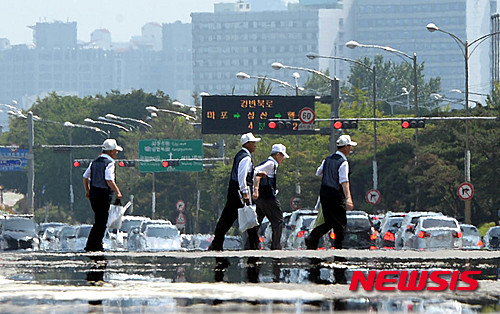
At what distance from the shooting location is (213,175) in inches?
3410

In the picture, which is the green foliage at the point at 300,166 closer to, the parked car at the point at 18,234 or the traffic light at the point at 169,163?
the traffic light at the point at 169,163

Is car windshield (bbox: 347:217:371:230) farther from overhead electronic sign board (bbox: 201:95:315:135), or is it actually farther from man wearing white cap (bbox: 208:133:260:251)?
overhead electronic sign board (bbox: 201:95:315:135)

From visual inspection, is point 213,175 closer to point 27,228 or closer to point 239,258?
point 27,228

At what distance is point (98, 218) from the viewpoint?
19.7 metres

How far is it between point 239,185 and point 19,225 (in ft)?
98.8

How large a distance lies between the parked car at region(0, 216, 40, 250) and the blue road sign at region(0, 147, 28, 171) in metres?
38.1

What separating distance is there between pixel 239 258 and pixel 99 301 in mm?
5737

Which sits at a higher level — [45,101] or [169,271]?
[45,101]

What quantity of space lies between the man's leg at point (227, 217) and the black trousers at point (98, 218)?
1602 mm

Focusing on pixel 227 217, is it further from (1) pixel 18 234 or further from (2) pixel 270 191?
(1) pixel 18 234

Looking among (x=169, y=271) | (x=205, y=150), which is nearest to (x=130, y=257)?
(x=169, y=271)

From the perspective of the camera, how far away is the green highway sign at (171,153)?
8181 centimetres

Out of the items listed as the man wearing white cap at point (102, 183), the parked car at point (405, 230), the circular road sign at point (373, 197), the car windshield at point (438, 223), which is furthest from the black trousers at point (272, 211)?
the circular road sign at point (373, 197)

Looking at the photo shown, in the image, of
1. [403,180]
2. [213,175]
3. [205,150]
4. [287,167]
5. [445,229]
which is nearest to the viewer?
[445,229]
